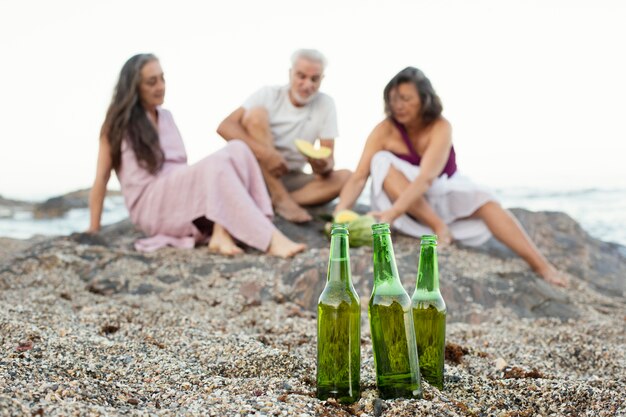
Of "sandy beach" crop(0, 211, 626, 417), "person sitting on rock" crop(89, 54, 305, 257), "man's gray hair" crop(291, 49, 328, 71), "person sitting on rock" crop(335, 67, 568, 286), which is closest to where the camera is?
"sandy beach" crop(0, 211, 626, 417)

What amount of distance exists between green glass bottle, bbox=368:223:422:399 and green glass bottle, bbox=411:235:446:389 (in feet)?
0.55

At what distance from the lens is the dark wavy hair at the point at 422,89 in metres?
6.44

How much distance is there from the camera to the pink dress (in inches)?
245

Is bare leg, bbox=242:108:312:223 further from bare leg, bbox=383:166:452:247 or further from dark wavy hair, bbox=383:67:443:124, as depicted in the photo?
dark wavy hair, bbox=383:67:443:124

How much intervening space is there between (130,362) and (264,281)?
2.46 meters

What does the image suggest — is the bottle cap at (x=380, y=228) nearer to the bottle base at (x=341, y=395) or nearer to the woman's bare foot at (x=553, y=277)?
the bottle base at (x=341, y=395)

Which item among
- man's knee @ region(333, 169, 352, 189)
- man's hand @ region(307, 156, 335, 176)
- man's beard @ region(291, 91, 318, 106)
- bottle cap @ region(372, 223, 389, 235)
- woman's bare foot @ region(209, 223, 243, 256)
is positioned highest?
man's beard @ region(291, 91, 318, 106)

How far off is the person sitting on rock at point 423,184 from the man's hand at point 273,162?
66 cm

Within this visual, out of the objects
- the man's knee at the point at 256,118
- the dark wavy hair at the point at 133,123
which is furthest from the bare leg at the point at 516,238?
the dark wavy hair at the point at 133,123

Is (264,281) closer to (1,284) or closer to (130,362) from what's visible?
(1,284)

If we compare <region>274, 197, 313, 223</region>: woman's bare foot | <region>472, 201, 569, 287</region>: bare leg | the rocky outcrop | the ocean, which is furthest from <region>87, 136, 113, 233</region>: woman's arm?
the ocean

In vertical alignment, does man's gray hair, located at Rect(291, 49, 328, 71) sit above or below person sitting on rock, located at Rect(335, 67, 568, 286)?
above

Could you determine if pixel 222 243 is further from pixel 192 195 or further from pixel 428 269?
pixel 428 269

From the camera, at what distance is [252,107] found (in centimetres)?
700
